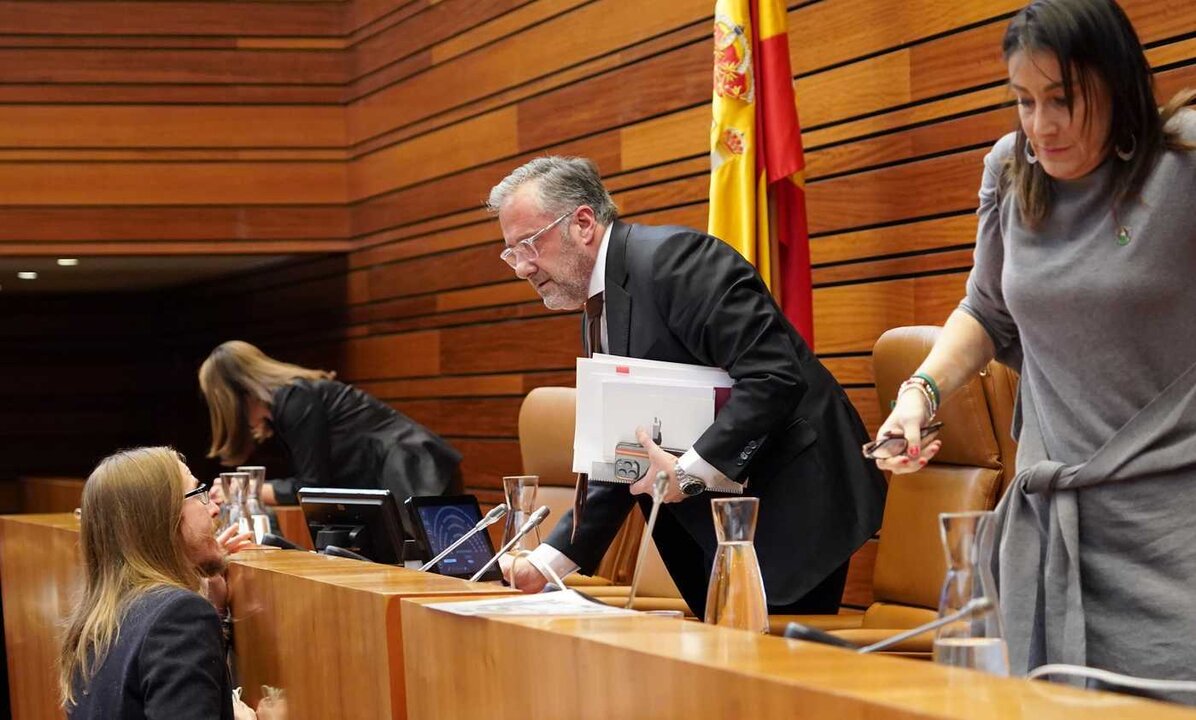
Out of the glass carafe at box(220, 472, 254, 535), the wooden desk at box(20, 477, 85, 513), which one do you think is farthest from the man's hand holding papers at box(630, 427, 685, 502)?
the wooden desk at box(20, 477, 85, 513)

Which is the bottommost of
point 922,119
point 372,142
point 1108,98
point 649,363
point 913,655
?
point 913,655

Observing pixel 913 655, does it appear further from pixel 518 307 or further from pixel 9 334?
pixel 9 334

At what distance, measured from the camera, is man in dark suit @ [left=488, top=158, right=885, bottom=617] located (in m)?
2.46

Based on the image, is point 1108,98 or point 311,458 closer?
point 1108,98

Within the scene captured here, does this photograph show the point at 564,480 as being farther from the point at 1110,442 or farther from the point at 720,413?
the point at 1110,442

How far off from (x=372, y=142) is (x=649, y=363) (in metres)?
4.63

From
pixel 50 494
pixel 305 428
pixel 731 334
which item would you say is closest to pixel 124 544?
pixel 731 334

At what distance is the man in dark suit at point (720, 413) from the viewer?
2461 mm

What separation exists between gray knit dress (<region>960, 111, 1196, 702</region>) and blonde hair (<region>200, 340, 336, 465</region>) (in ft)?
12.1

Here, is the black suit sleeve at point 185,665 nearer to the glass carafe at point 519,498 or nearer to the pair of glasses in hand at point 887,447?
the glass carafe at point 519,498

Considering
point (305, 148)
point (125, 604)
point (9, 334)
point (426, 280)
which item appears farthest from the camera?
point (9, 334)

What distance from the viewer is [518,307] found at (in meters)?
5.79

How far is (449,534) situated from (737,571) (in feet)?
4.81

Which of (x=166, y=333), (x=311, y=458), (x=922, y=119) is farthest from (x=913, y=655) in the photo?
(x=166, y=333)
